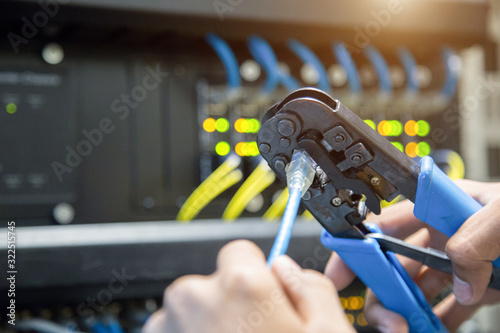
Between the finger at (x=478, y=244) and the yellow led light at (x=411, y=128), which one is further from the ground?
the yellow led light at (x=411, y=128)

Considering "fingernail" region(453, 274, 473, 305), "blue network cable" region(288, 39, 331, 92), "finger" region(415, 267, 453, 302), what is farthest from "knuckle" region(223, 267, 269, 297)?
"blue network cable" region(288, 39, 331, 92)

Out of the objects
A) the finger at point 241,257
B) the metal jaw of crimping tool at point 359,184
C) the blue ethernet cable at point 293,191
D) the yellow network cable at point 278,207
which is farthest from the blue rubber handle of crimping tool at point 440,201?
the yellow network cable at point 278,207

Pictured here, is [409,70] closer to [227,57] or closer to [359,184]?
[227,57]

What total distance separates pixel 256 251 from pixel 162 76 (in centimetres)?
68

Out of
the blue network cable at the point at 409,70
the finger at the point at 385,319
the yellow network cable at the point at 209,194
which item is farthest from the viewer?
the blue network cable at the point at 409,70

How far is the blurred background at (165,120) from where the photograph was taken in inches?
27.6

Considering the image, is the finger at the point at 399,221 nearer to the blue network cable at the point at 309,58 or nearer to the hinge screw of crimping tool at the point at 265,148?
the hinge screw of crimping tool at the point at 265,148

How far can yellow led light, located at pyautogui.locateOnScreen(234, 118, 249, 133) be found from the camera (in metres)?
0.92

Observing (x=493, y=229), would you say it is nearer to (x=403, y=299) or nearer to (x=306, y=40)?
(x=403, y=299)

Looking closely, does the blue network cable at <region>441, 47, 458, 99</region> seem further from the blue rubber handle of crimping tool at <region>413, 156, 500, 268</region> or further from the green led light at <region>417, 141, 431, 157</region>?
the blue rubber handle of crimping tool at <region>413, 156, 500, 268</region>

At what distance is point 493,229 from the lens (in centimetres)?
44

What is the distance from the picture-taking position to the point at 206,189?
2.86ft

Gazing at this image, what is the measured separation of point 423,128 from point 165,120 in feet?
1.99

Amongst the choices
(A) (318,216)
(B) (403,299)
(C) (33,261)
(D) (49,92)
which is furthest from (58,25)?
(B) (403,299)
